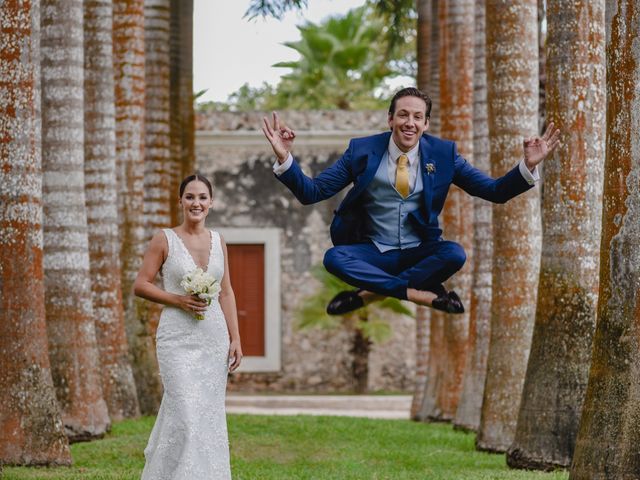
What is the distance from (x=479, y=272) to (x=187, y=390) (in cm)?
766

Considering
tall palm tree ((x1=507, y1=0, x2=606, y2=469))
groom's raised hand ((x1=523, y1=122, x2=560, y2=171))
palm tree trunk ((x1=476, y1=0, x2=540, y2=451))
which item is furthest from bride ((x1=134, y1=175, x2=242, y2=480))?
palm tree trunk ((x1=476, y1=0, x2=540, y2=451))

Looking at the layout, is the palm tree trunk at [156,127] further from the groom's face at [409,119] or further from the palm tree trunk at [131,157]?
the groom's face at [409,119]

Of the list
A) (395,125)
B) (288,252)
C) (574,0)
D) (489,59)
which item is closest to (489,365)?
(489,59)

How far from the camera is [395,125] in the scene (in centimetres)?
869

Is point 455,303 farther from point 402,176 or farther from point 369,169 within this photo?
point 369,169

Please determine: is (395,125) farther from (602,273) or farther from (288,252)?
(288,252)

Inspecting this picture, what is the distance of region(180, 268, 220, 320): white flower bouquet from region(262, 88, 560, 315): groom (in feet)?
2.42

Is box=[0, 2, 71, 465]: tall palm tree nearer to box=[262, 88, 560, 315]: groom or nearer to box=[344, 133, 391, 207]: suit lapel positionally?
box=[262, 88, 560, 315]: groom

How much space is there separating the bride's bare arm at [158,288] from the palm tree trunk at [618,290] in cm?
261

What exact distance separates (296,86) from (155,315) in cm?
2276

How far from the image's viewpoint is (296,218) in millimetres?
28281

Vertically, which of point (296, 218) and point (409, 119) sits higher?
point (409, 119)

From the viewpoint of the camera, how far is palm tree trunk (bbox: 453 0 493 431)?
16516 mm

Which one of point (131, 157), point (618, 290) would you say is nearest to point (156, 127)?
point (131, 157)
